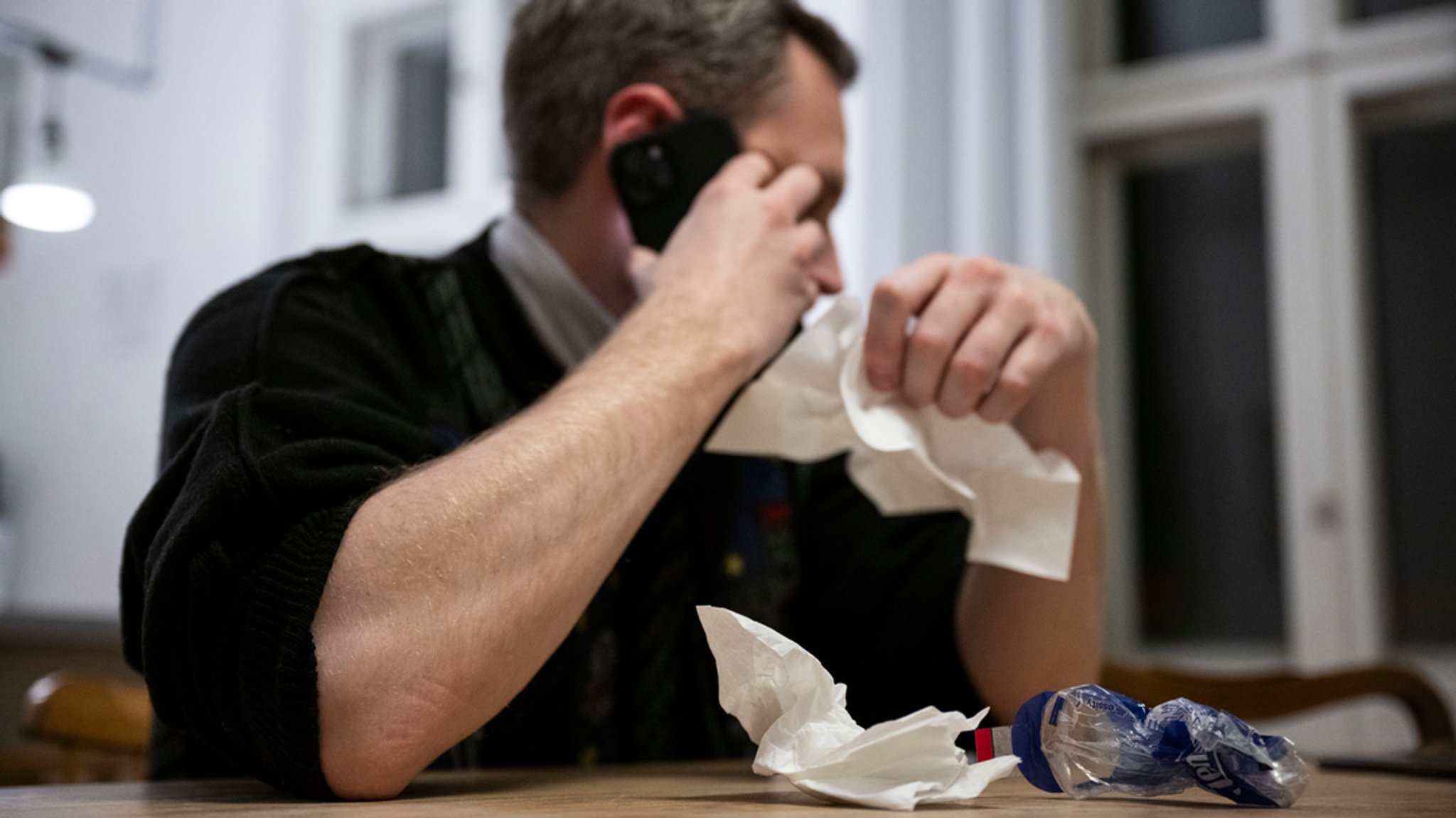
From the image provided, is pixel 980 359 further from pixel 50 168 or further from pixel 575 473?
pixel 50 168

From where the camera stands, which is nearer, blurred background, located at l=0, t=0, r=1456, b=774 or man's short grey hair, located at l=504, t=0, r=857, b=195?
man's short grey hair, located at l=504, t=0, r=857, b=195

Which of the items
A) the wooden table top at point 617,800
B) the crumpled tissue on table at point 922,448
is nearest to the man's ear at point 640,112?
the crumpled tissue on table at point 922,448

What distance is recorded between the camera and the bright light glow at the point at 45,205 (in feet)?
10.2

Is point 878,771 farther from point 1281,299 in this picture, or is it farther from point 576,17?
point 1281,299

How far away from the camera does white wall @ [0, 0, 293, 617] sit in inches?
141

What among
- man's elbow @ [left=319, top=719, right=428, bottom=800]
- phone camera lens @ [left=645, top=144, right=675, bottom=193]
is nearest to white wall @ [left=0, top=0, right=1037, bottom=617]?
phone camera lens @ [left=645, top=144, right=675, bottom=193]

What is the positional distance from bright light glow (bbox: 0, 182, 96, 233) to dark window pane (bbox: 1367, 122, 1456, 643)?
3032 millimetres

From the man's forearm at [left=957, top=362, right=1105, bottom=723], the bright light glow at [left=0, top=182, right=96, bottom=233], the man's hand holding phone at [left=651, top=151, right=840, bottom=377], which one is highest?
the bright light glow at [left=0, top=182, right=96, bottom=233]

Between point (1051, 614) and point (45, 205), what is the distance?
3.01 metres

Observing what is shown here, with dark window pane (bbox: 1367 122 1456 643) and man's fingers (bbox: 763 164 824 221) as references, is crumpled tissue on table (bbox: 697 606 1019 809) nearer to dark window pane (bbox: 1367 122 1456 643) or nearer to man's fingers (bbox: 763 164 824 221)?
man's fingers (bbox: 763 164 824 221)

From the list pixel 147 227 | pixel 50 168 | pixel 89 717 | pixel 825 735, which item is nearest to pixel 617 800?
pixel 825 735

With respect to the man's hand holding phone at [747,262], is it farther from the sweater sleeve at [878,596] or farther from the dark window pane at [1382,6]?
the dark window pane at [1382,6]

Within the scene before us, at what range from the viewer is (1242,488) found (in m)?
2.55

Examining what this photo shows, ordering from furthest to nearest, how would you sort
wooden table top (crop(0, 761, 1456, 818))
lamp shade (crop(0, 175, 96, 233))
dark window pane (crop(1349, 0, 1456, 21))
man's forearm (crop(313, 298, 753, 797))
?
lamp shade (crop(0, 175, 96, 233)) < dark window pane (crop(1349, 0, 1456, 21)) < man's forearm (crop(313, 298, 753, 797)) < wooden table top (crop(0, 761, 1456, 818))
